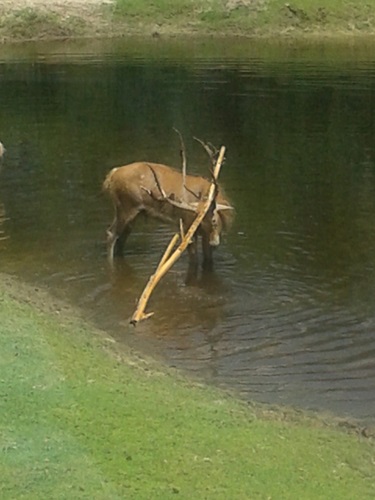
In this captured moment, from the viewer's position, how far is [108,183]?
683 inches

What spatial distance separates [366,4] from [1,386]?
54721 mm

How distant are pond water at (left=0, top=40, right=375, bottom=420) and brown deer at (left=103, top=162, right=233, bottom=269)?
477 mm

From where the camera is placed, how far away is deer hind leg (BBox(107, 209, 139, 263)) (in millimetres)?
17078

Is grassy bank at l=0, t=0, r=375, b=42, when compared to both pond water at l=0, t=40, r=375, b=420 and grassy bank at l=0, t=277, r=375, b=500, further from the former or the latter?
grassy bank at l=0, t=277, r=375, b=500

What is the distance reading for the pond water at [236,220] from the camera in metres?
13.1

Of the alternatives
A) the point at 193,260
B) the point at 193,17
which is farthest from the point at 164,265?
the point at 193,17

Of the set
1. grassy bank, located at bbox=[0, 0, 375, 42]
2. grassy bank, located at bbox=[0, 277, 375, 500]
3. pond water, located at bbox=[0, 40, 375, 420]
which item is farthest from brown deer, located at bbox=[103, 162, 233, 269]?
grassy bank, located at bbox=[0, 0, 375, 42]

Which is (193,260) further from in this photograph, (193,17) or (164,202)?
(193,17)

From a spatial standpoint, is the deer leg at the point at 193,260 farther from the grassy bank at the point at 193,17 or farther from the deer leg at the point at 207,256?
the grassy bank at the point at 193,17

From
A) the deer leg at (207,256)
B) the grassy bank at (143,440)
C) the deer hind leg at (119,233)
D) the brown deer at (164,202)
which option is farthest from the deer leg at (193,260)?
the grassy bank at (143,440)

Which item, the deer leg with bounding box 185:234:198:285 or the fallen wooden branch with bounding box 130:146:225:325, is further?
the deer leg with bounding box 185:234:198:285

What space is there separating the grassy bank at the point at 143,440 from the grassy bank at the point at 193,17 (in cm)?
4974

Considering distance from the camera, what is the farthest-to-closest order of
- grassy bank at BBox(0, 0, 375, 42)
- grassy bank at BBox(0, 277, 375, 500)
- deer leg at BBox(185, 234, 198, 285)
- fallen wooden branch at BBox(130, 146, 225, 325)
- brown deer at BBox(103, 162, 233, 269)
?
1. grassy bank at BBox(0, 0, 375, 42)
2. deer leg at BBox(185, 234, 198, 285)
3. brown deer at BBox(103, 162, 233, 269)
4. fallen wooden branch at BBox(130, 146, 225, 325)
5. grassy bank at BBox(0, 277, 375, 500)

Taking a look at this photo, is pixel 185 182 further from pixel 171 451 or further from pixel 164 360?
pixel 171 451
